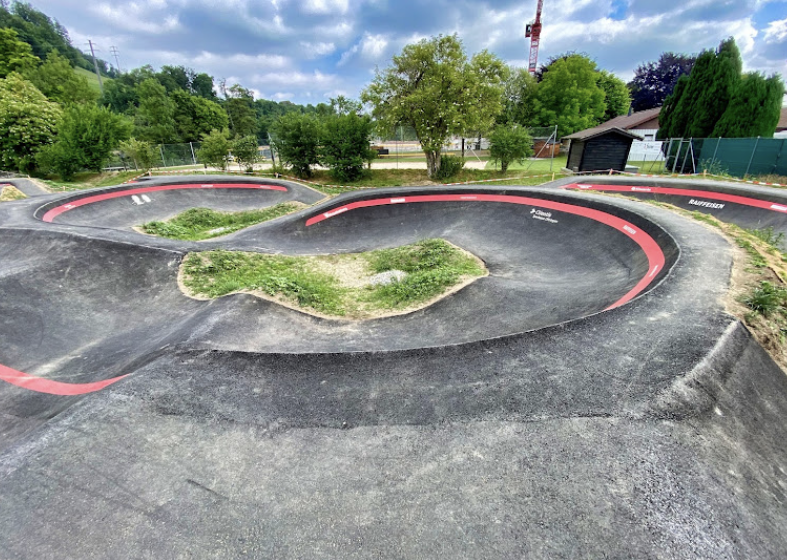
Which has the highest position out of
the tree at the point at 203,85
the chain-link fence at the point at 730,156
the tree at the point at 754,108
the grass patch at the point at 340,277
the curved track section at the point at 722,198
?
the tree at the point at 203,85

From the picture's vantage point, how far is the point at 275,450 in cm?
303

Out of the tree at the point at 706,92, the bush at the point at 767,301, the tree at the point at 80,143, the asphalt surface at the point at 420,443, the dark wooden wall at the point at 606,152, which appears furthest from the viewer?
the dark wooden wall at the point at 606,152

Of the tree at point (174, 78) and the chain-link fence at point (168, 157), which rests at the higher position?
the tree at point (174, 78)

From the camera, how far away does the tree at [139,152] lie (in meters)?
27.8

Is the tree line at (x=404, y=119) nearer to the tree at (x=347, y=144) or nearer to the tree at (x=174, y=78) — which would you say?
the tree at (x=347, y=144)

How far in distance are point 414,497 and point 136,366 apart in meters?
4.67

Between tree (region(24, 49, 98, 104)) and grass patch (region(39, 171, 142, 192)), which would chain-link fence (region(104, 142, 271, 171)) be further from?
tree (region(24, 49, 98, 104))

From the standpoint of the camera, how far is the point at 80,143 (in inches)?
957

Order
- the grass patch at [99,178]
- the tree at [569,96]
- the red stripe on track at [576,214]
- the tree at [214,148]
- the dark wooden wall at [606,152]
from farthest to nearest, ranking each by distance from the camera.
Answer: the tree at [569,96] → the tree at [214,148] → the grass patch at [99,178] → the dark wooden wall at [606,152] → the red stripe on track at [576,214]

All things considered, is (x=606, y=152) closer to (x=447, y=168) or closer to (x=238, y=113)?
(x=447, y=168)

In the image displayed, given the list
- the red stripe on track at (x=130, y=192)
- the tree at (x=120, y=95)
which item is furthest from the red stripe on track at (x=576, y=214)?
the tree at (x=120, y=95)

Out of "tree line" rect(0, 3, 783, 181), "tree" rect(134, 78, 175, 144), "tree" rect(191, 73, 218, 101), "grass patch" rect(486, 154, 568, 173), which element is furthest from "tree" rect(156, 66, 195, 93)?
"grass patch" rect(486, 154, 568, 173)

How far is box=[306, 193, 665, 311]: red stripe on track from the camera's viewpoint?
256 inches

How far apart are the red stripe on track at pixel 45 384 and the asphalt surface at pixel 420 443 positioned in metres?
0.10
